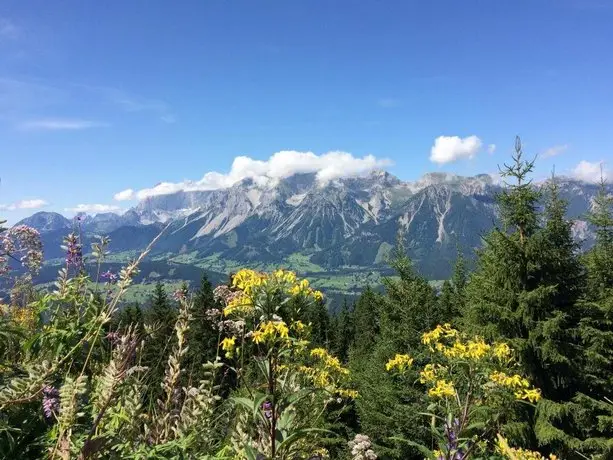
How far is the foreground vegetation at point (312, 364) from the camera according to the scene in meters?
2.22

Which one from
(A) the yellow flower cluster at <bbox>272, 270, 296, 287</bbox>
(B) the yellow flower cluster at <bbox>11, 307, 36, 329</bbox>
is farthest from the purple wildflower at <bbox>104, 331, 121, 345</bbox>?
(A) the yellow flower cluster at <bbox>272, 270, 296, 287</bbox>

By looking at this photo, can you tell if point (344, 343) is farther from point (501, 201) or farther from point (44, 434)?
point (44, 434)

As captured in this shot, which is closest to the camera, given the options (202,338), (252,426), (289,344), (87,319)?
(87,319)

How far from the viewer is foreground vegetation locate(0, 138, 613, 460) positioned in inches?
87.4

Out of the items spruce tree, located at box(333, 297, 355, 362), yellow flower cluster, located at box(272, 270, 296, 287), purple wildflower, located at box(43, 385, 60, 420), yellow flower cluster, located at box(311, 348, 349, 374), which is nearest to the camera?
purple wildflower, located at box(43, 385, 60, 420)

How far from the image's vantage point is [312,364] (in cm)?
850

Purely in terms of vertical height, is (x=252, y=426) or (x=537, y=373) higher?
(x=252, y=426)

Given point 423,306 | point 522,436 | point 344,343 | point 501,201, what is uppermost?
point 501,201

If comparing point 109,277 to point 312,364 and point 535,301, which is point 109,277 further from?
point 535,301

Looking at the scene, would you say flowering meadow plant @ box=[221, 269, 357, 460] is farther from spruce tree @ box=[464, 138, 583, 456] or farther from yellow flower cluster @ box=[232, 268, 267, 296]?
spruce tree @ box=[464, 138, 583, 456]

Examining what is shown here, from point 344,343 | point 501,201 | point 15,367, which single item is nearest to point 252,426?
point 15,367

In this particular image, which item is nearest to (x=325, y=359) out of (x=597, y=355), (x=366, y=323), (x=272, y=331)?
(x=272, y=331)

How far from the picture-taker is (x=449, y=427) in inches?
134

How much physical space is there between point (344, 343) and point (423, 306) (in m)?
44.6
